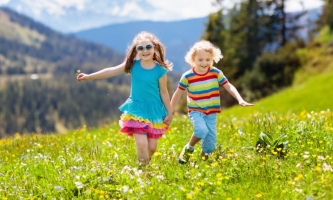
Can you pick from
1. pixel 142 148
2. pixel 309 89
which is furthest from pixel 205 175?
pixel 309 89

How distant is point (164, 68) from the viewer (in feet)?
25.5

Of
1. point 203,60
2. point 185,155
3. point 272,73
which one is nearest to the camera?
point 185,155

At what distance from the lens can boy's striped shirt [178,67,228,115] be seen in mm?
7734

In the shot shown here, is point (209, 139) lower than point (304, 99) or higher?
lower

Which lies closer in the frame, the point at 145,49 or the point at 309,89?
the point at 145,49

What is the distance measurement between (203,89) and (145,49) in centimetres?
122

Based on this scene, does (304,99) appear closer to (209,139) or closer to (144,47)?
(209,139)

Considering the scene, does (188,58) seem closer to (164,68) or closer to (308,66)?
(164,68)

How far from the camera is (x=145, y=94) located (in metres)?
7.71

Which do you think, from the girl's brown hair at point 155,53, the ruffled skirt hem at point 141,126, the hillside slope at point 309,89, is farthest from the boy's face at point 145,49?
the hillside slope at point 309,89

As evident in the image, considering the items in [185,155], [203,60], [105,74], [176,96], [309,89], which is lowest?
[185,155]

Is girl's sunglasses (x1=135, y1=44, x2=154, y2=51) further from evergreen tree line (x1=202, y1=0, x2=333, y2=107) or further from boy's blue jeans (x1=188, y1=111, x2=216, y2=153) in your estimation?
evergreen tree line (x1=202, y1=0, x2=333, y2=107)

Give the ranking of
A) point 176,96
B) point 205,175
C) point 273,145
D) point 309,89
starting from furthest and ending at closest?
point 309,89
point 176,96
point 273,145
point 205,175

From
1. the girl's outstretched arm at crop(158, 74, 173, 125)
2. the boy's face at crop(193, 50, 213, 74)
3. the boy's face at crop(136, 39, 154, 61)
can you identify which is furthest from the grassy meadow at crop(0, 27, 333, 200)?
the boy's face at crop(136, 39, 154, 61)
